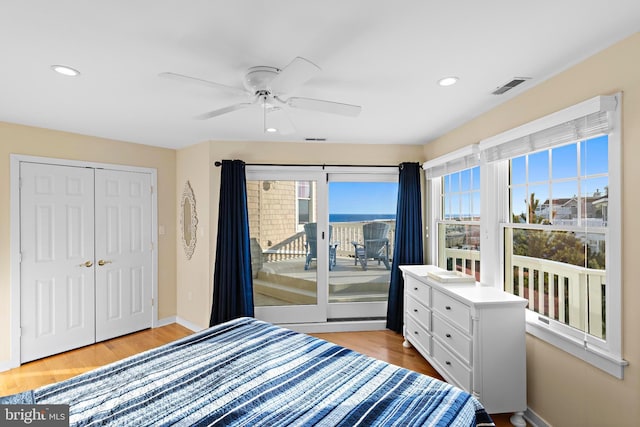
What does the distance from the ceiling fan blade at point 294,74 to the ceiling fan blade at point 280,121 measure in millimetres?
700

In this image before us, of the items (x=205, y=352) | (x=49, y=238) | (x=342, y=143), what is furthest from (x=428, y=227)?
(x=49, y=238)

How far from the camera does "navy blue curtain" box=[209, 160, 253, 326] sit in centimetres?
393

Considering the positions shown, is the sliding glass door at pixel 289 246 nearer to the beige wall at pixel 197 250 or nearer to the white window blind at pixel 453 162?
the beige wall at pixel 197 250

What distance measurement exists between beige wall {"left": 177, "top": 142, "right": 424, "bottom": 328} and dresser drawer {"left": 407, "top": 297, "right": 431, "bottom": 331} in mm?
1787

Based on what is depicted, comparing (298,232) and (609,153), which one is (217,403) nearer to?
(609,153)

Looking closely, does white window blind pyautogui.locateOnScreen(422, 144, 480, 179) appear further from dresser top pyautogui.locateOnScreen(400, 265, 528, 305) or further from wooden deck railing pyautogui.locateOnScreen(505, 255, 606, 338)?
dresser top pyautogui.locateOnScreen(400, 265, 528, 305)

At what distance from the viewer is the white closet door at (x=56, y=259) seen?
342 cm

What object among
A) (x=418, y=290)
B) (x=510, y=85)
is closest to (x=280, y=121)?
(x=510, y=85)

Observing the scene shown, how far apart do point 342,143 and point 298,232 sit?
50.6 inches

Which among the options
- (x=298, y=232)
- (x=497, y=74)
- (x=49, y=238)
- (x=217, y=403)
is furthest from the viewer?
(x=298, y=232)

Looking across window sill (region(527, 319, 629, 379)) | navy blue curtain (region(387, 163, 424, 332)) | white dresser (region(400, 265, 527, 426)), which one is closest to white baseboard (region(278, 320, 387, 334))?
navy blue curtain (region(387, 163, 424, 332))

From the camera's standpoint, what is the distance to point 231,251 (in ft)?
12.9

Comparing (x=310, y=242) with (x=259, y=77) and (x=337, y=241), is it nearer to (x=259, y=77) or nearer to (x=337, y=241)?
(x=337, y=241)

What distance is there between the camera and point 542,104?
2.32 metres
